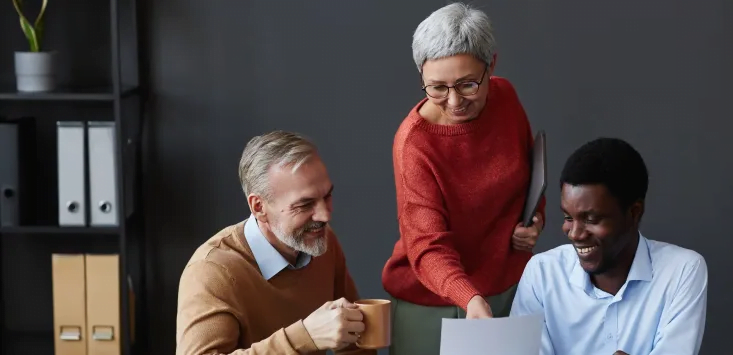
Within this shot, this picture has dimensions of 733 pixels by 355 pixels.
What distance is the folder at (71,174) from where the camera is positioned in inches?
137

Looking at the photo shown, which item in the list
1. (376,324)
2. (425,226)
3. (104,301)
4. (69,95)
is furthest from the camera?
(104,301)

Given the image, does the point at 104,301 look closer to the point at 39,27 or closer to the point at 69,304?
the point at 69,304

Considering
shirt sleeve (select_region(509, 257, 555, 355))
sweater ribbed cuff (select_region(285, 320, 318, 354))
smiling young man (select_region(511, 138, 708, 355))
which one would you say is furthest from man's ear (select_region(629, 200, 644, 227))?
sweater ribbed cuff (select_region(285, 320, 318, 354))

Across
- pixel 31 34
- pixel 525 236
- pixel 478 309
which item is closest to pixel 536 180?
pixel 525 236

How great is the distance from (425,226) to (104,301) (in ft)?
5.60

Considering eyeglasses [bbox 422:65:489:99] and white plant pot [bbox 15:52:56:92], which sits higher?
eyeglasses [bbox 422:65:489:99]

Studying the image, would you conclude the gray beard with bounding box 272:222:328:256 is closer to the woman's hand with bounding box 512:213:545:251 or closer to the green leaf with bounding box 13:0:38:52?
the woman's hand with bounding box 512:213:545:251

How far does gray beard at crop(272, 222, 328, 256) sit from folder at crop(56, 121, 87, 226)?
64.2 inches

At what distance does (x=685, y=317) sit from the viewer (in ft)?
6.54

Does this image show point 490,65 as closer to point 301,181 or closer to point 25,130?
point 301,181

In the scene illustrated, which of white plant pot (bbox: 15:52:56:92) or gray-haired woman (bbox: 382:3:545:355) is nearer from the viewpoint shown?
gray-haired woman (bbox: 382:3:545:355)

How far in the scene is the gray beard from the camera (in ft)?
6.76

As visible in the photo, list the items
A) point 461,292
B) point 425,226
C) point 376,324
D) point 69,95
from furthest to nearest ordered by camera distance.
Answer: point 69,95 < point 425,226 < point 461,292 < point 376,324

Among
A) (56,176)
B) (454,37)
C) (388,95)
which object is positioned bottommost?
(56,176)
